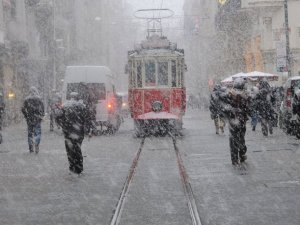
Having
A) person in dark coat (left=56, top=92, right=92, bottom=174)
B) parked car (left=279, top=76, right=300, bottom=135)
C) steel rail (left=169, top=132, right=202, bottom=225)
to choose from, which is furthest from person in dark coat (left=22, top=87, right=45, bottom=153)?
parked car (left=279, top=76, right=300, bottom=135)

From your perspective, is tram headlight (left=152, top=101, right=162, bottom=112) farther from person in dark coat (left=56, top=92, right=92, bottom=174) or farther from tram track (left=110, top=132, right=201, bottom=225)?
person in dark coat (left=56, top=92, right=92, bottom=174)

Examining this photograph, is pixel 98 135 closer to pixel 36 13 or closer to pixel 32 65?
pixel 32 65

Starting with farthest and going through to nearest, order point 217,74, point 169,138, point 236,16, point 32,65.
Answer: point 217,74 → point 236,16 → point 32,65 → point 169,138

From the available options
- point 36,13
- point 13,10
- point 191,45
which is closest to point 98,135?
point 13,10

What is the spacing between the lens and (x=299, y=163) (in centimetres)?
1399

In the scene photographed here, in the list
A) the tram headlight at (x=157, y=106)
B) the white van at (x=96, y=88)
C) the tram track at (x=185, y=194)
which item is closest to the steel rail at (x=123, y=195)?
the tram track at (x=185, y=194)

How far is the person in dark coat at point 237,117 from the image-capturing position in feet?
45.4

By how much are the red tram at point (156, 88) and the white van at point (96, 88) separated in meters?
1.39

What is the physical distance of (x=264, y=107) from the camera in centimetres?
2205

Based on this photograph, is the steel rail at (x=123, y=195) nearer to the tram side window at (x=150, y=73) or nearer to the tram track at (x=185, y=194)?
the tram track at (x=185, y=194)

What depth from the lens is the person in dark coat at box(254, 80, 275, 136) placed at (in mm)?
22000

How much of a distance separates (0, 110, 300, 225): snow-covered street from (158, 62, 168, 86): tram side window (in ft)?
22.5

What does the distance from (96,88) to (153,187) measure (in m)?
15.9

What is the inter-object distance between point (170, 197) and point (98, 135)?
1652 centimetres
